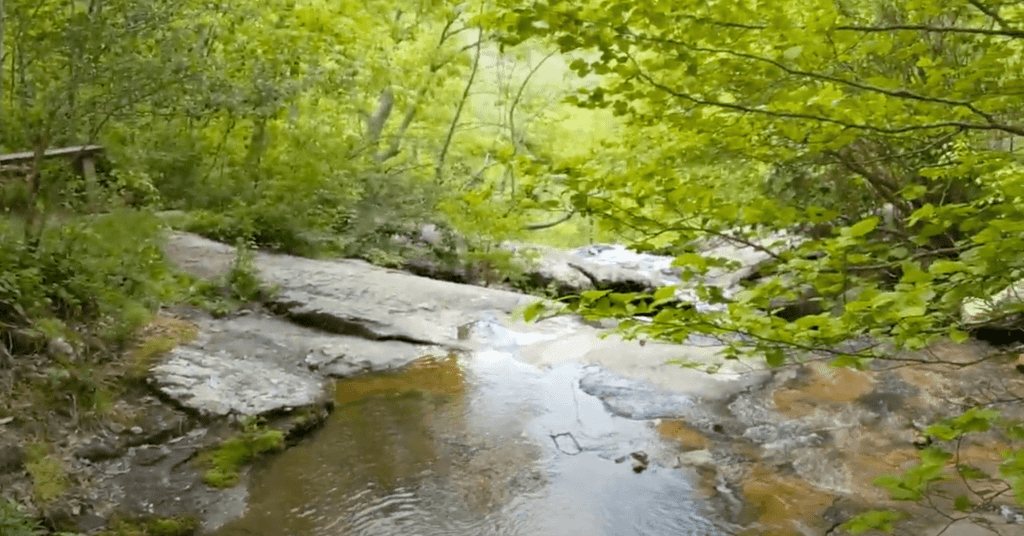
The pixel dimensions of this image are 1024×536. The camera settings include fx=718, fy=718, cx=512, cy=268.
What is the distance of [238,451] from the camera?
620 cm

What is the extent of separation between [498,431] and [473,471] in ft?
3.09

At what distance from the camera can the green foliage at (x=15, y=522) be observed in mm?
4113

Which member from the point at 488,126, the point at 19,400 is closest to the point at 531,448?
the point at 19,400

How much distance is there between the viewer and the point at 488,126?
67.7 ft

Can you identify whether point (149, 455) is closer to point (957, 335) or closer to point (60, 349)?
point (60, 349)

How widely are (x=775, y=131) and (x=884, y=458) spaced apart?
4.44 metres

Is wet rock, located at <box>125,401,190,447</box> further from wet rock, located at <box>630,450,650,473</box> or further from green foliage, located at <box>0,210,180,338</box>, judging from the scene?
wet rock, located at <box>630,450,650,473</box>

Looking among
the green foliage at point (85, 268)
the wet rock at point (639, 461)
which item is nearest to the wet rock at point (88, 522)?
the green foliage at point (85, 268)

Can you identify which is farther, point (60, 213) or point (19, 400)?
point (60, 213)

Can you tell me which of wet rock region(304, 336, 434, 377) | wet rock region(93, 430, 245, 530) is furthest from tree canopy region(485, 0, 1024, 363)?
wet rock region(304, 336, 434, 377)

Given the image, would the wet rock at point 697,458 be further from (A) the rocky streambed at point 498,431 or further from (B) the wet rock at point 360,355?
(B) the wet rock at point 360,355

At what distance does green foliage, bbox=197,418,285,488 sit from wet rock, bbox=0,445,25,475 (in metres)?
1.27

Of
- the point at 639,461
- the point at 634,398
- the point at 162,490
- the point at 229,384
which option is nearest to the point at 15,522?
the point at 162,490

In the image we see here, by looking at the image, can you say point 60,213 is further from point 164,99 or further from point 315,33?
point 315,33
